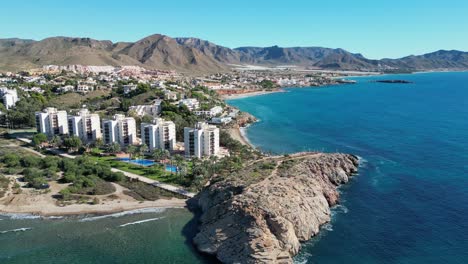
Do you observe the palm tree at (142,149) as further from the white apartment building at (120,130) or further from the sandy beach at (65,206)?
the sandy beach at (65,206)

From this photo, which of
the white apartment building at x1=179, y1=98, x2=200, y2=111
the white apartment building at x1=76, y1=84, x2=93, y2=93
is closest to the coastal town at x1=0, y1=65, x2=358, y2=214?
the white apartment building at x1=179, y1=98, x2=200, y2=111

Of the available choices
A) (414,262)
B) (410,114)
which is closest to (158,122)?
(414,262)

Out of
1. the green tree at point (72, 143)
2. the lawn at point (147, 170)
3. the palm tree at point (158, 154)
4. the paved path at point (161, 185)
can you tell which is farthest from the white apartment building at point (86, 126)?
the palm tree at point (158, 154)

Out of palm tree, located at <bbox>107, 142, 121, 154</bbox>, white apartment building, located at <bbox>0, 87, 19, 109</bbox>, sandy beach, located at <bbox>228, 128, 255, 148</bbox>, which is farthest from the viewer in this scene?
white apartment building, located at <bbox>0, 87, 19, 109</bbox>

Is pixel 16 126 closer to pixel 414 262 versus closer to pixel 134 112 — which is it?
pixel 134 112

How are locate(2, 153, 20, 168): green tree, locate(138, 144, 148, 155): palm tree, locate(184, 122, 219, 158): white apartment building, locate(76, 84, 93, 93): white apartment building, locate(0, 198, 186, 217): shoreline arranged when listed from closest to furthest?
locate(0, 198, 186, 217): shoreline, locate(2, 153, 20, 168): green tree, locate(138, 144, 148, 155): palm tree, locate(184, 122, 219, 158): white apartment building, locate(76, 84, 93, 93): white apartment building

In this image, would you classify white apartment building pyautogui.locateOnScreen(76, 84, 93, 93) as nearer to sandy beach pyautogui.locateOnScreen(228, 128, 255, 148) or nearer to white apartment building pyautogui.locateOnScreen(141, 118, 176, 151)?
sandy beach pyautogui.locateOnScreen(228, 128, 255, 148)

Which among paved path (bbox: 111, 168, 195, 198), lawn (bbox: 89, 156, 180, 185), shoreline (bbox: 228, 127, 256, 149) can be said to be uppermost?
shoreline (bbox: 228, 127, 256, 149)
